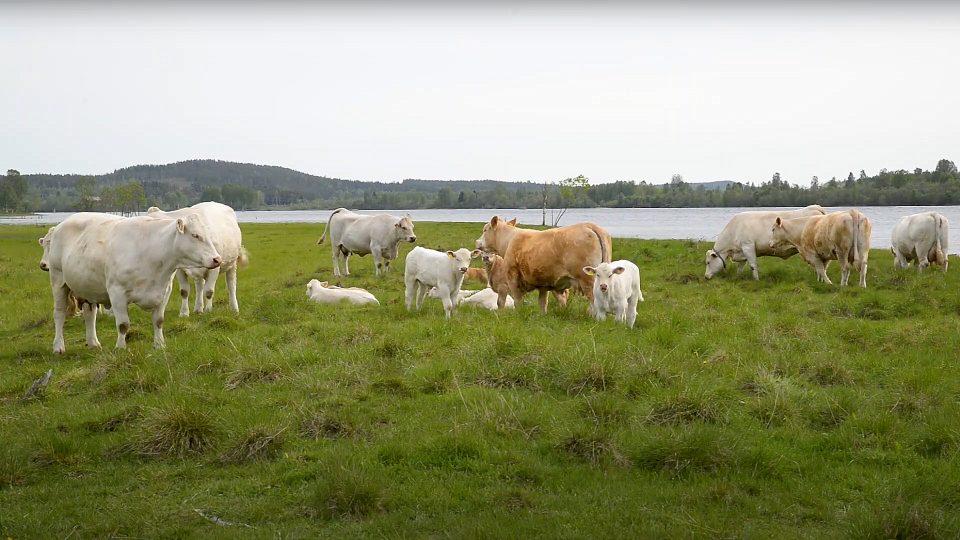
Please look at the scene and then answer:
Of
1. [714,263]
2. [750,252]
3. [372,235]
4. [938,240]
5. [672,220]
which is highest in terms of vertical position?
[938,240]

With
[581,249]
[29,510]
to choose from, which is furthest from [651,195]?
[29,510]

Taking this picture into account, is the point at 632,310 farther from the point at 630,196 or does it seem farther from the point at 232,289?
the point at 630,196

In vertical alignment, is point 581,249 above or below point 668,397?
above

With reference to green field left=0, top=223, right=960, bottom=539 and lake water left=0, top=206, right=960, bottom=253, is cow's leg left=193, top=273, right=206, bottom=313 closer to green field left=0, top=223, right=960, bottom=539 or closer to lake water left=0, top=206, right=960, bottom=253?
green field left=0, top=223, right=960, bottom=539

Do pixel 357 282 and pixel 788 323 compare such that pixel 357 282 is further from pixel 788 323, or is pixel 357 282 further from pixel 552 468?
pixel 552 468

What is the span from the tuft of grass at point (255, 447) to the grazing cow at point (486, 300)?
Answer: 8.33 meters

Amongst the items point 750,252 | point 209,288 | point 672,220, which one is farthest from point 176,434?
point 672,220

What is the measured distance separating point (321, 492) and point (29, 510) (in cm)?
202

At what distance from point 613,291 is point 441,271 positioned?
11.2 feet

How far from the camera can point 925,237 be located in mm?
19078

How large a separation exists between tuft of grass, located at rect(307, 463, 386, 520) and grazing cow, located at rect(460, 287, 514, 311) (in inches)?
363

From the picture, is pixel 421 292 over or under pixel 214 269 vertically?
under

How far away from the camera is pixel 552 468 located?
5598 mm

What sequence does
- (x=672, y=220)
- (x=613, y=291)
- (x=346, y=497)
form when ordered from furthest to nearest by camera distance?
(x=672, y=220), (x=613, y=291), (x=346, y=497)
